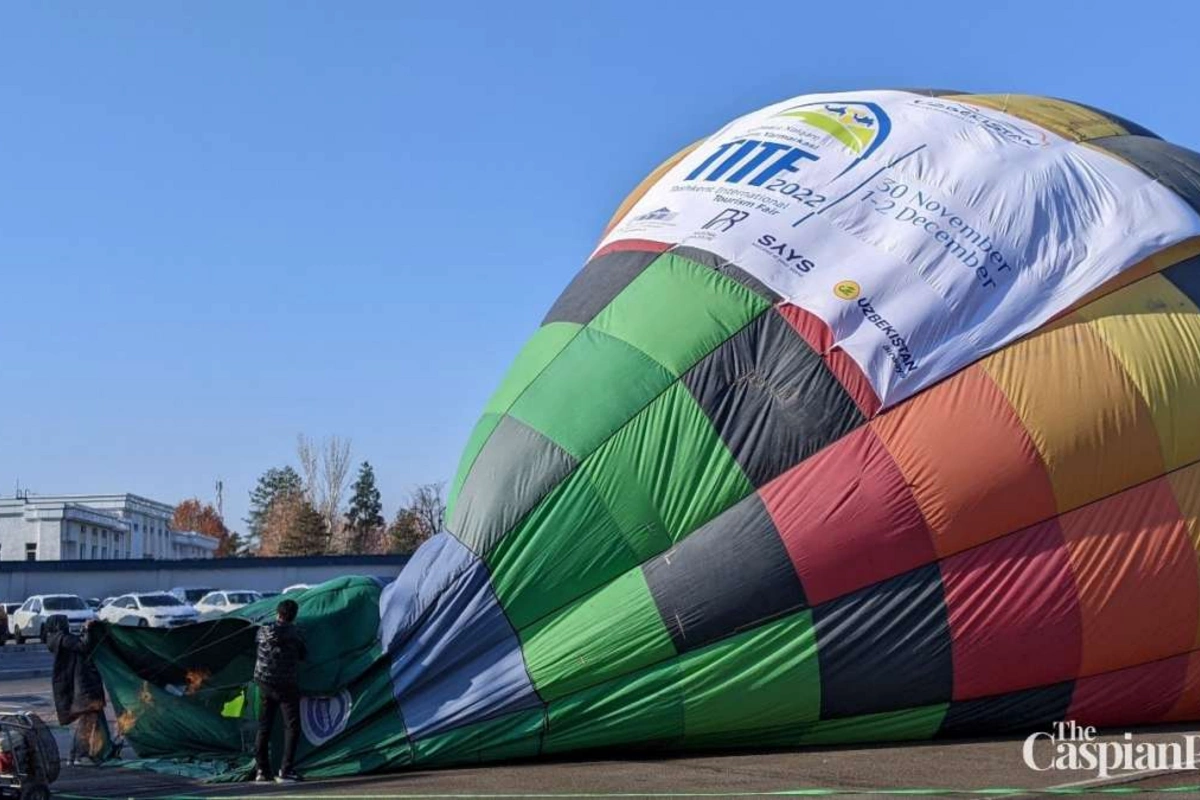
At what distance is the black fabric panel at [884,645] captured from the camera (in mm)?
9102

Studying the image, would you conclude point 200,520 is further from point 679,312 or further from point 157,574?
point 679,312

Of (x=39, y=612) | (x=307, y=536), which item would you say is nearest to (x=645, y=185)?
(x=39, y=612)

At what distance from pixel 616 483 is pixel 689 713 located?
1.53 meters

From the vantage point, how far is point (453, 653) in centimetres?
911

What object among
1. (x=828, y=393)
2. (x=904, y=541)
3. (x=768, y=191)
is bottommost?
(x=904, y=541)

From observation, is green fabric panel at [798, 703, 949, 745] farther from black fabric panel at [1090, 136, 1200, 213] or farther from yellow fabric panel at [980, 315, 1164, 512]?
black fabric panel at [1090, 136, 1200, 213]

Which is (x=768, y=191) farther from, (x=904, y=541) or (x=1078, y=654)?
(x=1078, y=654)

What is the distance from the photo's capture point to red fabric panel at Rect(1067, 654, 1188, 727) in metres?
9.62

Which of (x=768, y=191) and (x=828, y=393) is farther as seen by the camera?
(x=768, y=191)

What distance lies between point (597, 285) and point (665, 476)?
6.40 feet

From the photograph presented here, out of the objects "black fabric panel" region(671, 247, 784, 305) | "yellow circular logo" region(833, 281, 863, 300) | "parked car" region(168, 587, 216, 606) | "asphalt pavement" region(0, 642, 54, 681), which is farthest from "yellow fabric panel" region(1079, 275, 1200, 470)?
"parked car" region(168, 587, 216, 606)

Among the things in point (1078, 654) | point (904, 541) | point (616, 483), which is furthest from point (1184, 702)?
point (616, 483)

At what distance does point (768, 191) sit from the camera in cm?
1034

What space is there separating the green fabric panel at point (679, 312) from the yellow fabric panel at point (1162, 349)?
2.42 m
